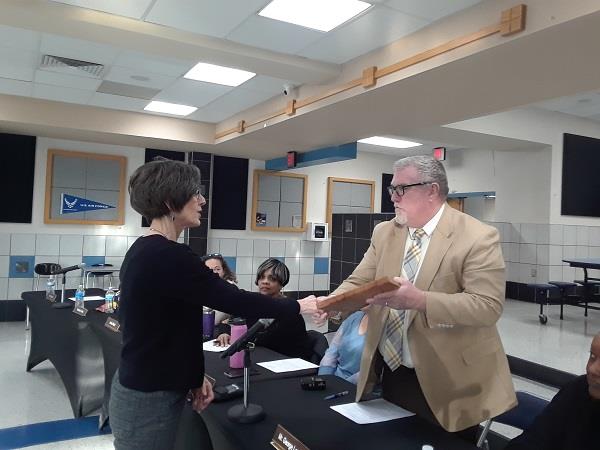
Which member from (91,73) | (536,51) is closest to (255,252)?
(91,73)

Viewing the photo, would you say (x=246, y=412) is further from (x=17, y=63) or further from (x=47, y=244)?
(x=47, y=244)

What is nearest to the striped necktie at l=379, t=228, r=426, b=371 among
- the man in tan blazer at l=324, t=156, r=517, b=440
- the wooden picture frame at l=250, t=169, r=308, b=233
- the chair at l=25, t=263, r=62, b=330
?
the man in tan blazer at l=324, t=156, r=517, b=440

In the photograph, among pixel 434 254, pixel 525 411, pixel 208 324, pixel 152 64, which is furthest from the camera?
pixel 152 64

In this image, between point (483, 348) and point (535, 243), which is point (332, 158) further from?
point (483, 348)

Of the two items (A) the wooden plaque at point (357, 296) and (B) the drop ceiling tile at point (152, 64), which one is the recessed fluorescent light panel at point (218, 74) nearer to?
(B) the drop ceiling tile at point (152, 64)

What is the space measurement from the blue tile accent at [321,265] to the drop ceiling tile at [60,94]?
187 inches

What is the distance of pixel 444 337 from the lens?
61.2 inches

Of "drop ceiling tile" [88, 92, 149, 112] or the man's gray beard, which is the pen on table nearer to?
the man's gray beard

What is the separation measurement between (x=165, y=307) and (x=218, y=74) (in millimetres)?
3883

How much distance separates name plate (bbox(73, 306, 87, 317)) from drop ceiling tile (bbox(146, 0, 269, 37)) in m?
2.25

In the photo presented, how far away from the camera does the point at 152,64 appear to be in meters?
4.64

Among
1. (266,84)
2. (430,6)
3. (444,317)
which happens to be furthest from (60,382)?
(430,6)

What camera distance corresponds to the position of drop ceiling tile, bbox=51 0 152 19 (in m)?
3.38

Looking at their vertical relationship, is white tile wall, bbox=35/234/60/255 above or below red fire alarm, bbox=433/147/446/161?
below
